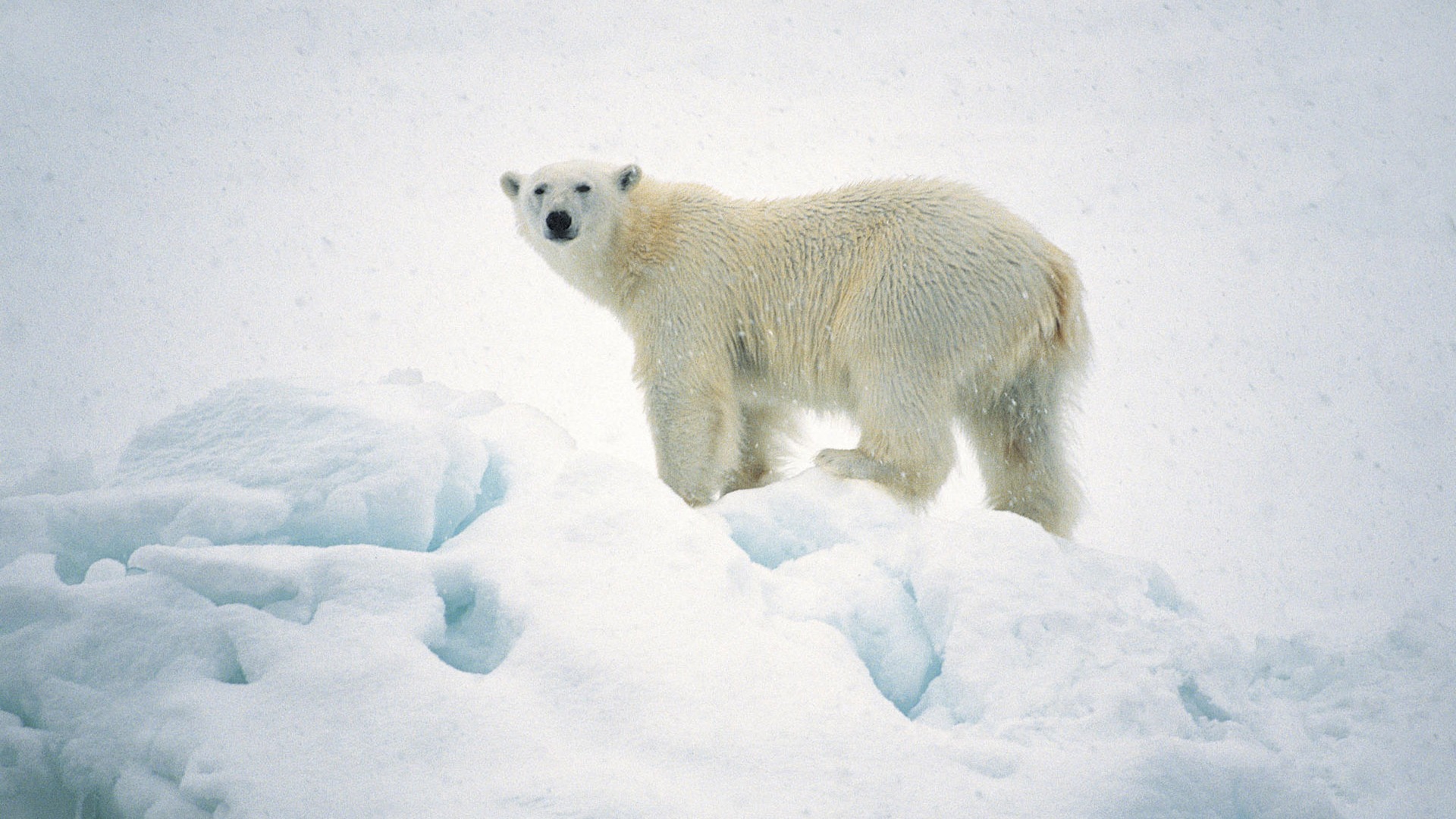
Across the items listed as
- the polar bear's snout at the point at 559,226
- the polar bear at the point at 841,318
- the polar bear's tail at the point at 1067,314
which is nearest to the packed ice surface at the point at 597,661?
the polar bear at the point at 841,318

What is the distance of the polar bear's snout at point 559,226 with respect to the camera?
462 centimetres

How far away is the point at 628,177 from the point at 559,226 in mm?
462

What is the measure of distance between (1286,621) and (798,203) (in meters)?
2.67

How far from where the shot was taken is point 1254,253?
91.9ft

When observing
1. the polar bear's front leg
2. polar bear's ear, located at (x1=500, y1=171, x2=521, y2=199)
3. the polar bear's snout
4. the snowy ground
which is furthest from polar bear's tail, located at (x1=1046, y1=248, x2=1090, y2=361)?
polar bear's ear, located at (x1=500, y1=171, x2=521, y2=199)

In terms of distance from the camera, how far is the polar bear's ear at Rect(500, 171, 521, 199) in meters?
5.05

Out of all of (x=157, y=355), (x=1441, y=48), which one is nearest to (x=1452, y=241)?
(x=1441, y=48)

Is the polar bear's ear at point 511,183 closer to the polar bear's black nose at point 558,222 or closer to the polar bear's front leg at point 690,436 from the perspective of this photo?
the polar bear's black nose at point 558,222

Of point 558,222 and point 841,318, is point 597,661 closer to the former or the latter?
point 841,318

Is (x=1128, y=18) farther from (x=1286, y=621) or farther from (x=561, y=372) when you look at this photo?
(x=1286, y=621)

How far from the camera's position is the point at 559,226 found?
4.62 m

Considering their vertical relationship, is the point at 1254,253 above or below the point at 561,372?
above

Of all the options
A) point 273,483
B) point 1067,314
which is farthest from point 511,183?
point 1067,314

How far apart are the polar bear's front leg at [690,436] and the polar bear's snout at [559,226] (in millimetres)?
809
